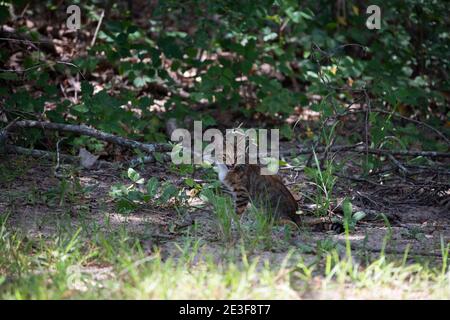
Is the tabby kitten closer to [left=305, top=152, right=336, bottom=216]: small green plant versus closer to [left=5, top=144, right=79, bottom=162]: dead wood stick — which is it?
[left=305, top=152, right=336, bottom=216]: small green plant

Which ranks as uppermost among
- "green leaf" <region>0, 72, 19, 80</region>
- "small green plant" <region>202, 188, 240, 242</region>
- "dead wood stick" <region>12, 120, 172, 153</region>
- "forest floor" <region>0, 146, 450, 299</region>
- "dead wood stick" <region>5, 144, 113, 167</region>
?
"green leaf" <region>0, 72, 19, 80</region>

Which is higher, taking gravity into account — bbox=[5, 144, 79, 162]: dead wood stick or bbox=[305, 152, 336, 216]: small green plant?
bbox=[5, 144, 79, 162]: dead wood stick

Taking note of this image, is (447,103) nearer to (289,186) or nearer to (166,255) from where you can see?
(289,186)

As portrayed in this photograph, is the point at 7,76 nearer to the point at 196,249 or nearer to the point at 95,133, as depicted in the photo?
the point at 95,133

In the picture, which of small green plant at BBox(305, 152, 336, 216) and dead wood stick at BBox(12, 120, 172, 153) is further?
dead wood stick at BBox(12, 120, 172, 153)

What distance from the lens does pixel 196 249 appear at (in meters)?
4.39

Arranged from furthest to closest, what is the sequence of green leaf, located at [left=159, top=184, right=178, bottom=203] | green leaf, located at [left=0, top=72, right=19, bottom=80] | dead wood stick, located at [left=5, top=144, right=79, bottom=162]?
1. green leaf, located at [left=0, top=72, right=19, bottom=80]
2. dead wood stick, located at [left=5, top=144, right=79, bottom=162]
3. green leaf, located at [left=159, top=184, right=178, bottom=203]

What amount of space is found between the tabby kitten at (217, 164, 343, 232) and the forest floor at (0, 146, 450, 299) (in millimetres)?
171

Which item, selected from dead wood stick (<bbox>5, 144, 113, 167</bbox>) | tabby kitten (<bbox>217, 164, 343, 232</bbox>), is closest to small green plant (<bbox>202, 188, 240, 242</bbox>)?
tabby kitten (<bbox>217, 164, 343, 232</bbox>)

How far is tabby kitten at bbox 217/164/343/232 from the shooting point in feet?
17.3

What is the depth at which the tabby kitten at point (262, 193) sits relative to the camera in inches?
207

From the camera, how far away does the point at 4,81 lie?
7457mm

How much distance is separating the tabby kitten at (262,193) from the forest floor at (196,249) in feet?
0.56

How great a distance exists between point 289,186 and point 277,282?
7.83 feet
